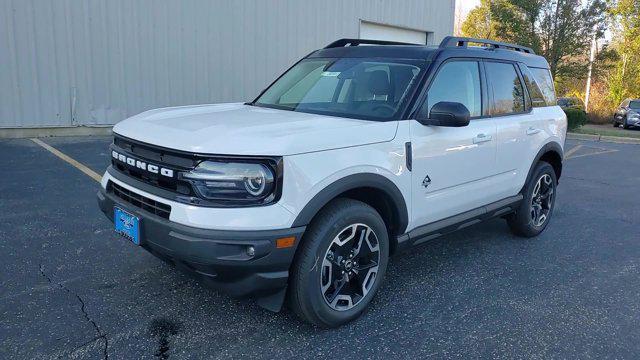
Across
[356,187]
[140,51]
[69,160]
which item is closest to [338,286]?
[356,187]

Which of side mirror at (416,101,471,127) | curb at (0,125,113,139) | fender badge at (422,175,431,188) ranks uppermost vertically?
side mirror at (416,101,471,127)

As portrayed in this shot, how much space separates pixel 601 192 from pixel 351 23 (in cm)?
867

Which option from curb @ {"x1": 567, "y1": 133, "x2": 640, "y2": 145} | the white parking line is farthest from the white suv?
curb @ {"x1": 567, "y1": 133, "x2": 640, "y2": 145}

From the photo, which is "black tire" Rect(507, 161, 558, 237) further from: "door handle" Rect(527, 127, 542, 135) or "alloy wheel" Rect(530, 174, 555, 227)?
"door handle" Rect(527, 127, 542, 135)

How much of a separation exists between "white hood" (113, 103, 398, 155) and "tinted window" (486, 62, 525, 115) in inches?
58.1

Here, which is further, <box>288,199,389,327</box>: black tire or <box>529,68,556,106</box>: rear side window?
<box>529,68,556,106</box>: rear side window

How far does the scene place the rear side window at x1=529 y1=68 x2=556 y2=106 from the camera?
5012 millimetres

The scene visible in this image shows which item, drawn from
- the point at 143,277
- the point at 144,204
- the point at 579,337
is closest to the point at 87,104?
the point at 143,277

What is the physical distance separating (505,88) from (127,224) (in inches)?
131

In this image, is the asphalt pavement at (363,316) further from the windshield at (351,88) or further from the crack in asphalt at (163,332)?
the windshield at (351,88)

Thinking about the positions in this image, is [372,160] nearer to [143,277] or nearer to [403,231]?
[403,231]

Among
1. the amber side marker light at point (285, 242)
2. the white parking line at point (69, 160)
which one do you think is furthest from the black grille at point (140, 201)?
the white parking line at point (69, 160)

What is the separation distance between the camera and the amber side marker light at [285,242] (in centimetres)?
264

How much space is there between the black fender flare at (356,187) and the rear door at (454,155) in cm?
15
